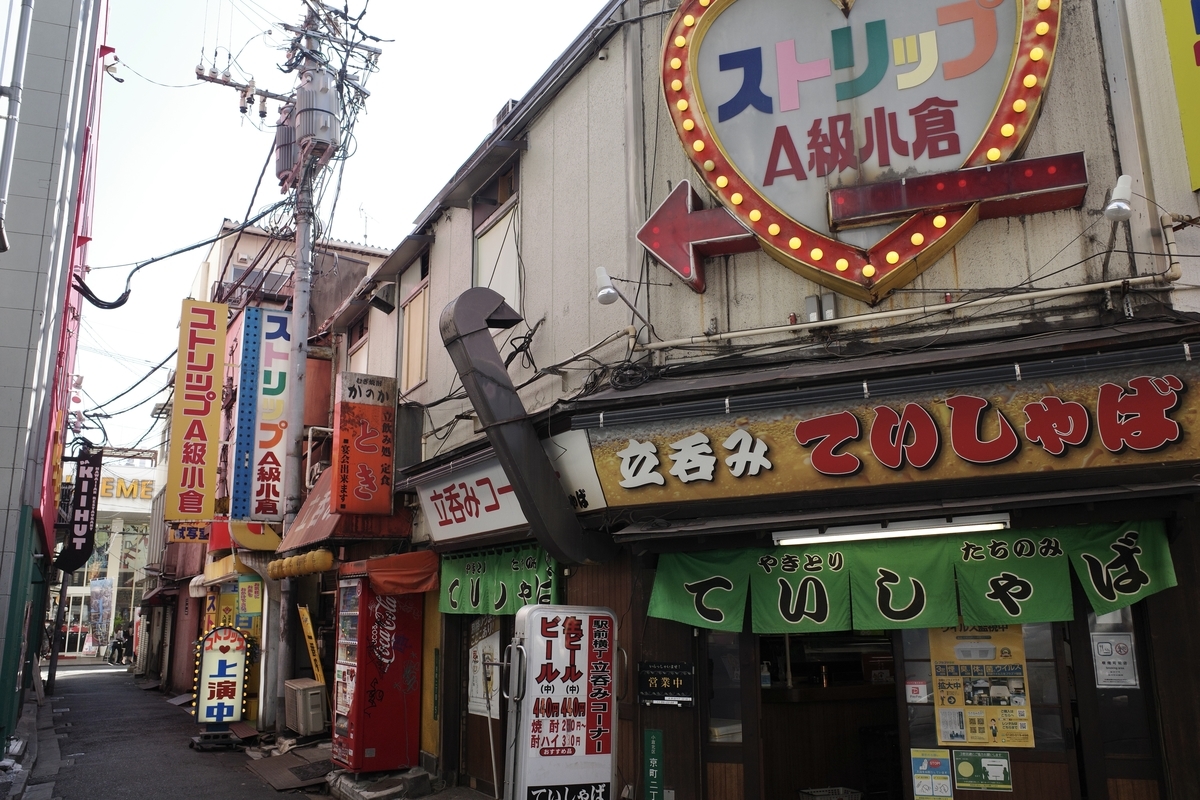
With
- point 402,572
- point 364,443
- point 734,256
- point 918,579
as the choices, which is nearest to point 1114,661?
point 918,579

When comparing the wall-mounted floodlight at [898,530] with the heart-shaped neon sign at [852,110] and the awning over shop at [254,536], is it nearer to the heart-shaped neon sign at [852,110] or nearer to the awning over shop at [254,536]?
the heart-shaped neon sign at [852,110]

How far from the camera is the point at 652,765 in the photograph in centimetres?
996

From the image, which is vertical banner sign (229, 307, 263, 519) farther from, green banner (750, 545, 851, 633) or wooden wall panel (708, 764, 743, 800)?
green banner (750, 545, 851, 633)

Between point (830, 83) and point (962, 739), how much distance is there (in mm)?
6951

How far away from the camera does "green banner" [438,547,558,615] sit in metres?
12.0

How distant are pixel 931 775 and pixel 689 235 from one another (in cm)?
618

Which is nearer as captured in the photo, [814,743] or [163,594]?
[814,743]

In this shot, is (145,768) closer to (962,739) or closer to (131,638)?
(962,739)

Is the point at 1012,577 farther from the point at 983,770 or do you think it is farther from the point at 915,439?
the point at 983,770

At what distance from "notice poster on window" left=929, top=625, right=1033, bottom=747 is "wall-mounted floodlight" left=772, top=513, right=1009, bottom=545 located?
1203mm

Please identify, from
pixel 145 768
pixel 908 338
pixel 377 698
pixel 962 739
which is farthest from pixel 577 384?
pixel 145 768

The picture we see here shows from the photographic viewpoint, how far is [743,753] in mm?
9586

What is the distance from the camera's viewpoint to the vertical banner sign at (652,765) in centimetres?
989

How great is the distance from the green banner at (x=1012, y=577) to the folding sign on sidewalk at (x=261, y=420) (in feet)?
46.8
